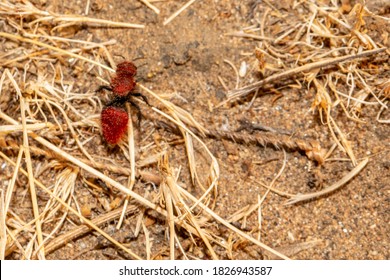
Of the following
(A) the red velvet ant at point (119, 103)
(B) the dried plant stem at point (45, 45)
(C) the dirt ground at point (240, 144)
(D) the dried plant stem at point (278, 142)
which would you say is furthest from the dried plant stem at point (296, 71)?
(B) the dried plant stem at point (45, 45)

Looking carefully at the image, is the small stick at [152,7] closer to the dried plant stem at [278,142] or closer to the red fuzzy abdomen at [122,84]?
the red fuzzy abdomen at [122,84]

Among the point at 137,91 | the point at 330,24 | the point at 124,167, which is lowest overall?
the point at 124,167

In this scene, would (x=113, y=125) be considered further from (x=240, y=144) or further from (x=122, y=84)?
(x=240, y=144)

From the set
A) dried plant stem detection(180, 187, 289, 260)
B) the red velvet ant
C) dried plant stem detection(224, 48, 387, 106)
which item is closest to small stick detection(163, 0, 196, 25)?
the red velvet ant

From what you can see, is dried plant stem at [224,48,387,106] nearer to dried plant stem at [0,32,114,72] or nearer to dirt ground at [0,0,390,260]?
dirt ground at [0,0,390,260]

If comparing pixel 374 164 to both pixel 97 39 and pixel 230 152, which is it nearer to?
pixel 230 152
